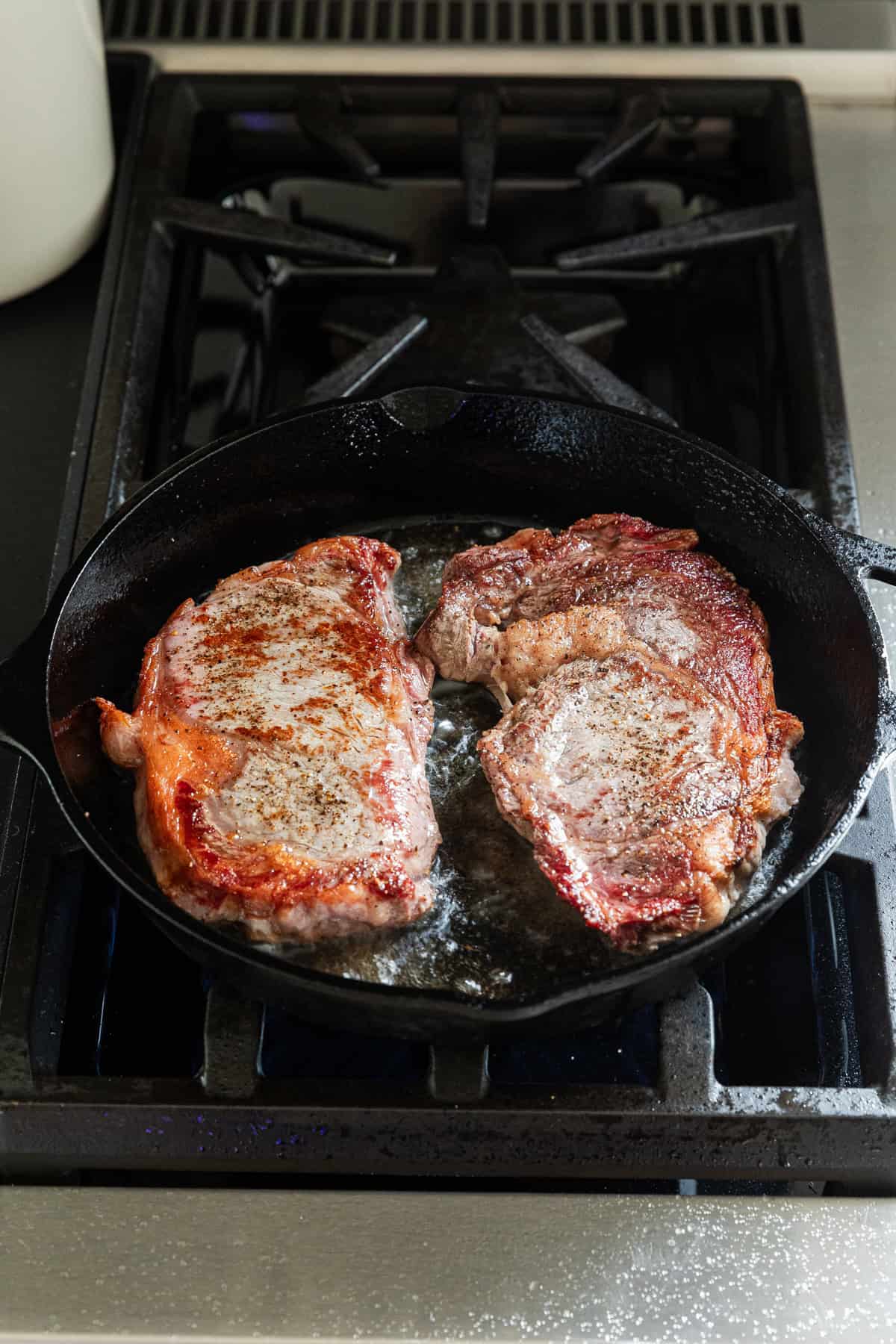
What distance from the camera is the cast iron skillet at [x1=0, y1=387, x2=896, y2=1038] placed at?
3.76 ft

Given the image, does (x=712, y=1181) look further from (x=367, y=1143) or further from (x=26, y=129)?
(x=26, y=129)

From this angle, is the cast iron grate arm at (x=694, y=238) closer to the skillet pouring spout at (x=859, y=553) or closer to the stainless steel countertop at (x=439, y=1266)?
the skillet pouring spout at (x=859, y=553)

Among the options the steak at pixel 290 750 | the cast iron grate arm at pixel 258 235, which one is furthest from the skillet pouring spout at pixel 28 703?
A: the cast iron grate arm at pixel 258 235

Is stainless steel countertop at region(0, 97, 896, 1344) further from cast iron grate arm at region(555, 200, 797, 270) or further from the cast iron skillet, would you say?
cast iron grate arm at region(555, 200, 797, 270)

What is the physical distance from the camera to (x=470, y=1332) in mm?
1104

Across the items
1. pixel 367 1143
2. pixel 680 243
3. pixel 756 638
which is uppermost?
pixel 680 243

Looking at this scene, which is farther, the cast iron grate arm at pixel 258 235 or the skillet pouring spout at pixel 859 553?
the cast iron grate arm at pixel 258 235

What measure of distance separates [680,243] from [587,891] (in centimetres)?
103

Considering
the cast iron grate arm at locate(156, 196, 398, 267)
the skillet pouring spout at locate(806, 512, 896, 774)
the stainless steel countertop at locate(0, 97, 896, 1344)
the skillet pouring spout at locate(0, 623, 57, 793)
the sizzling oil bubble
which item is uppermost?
the cast iron grate arm at locate(156, 196, 398, 267)

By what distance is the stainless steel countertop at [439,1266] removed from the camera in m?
1.11

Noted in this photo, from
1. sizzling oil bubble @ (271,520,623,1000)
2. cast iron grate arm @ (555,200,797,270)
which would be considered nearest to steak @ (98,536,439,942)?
sizzling oil bubble @ (271,520,623,1000)

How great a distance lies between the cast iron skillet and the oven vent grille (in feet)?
2.78

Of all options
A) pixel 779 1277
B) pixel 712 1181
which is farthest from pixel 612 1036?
pixel 779 1277

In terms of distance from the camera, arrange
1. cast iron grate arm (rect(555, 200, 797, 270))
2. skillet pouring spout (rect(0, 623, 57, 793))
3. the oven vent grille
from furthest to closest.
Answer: the oven vent grille < cast iron grate arm (rect(555, 200, 797, 270)) < skillet pouring spout (rect(0, 623, 57, 793))
